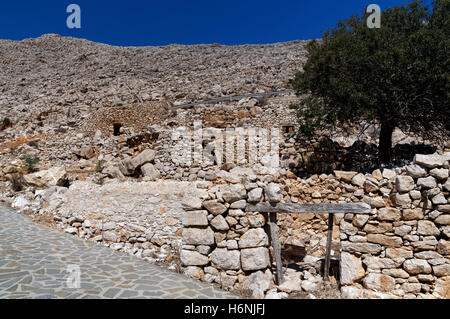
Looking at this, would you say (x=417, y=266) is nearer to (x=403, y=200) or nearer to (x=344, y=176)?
(x=403, y=200)

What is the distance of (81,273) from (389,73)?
11.0 m

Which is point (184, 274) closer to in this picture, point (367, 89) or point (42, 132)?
point (367, 89)

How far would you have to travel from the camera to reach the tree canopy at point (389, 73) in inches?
391

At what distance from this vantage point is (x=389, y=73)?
33.6ft

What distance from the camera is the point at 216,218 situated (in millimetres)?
5945

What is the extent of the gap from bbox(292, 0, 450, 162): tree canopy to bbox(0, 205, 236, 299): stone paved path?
27.7 ft

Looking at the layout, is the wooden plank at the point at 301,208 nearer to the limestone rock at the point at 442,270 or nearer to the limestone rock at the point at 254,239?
the limestone rock at the point at 254,239

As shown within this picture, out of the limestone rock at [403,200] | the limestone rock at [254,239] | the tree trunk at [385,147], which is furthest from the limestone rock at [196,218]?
the tree trunk at [385,147]

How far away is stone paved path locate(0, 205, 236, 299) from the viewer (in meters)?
4.94

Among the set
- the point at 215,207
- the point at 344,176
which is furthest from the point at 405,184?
the point at 215,207

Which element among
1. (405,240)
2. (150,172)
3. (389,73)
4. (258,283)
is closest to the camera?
(405,240)

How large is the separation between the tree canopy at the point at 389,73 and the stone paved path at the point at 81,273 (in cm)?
844

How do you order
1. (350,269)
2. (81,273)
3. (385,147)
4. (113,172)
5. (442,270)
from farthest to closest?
(113,172) → (385,147) → (81,273) → (350,269) → (442,270)

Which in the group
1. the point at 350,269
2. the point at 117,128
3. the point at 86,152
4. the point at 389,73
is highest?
the point at 389,73
